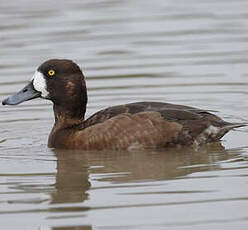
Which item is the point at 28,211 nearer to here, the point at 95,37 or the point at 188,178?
the point at 188,178

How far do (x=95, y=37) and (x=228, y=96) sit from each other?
3892 millimetres

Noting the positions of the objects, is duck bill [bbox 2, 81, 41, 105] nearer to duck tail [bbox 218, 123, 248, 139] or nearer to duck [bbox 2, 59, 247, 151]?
duck [bbox 2, 59, 247, 151]

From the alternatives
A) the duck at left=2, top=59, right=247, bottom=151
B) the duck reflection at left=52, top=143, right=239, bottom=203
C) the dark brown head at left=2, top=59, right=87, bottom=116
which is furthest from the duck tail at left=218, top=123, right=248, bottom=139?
the dark brown head at left=2, top=59, right=87, bottom=116

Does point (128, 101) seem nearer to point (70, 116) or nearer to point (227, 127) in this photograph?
point (70, 116)

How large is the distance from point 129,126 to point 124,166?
2.21 feet

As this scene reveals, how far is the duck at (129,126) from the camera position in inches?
374

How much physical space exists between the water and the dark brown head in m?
0.50

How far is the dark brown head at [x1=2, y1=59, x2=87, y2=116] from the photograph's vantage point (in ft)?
32.7

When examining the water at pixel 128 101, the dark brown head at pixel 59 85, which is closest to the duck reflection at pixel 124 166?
the water at pixel 128 101

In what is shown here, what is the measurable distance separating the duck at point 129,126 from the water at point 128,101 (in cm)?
13

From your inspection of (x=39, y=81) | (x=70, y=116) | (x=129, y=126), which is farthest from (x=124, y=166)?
(x=39, y=81)

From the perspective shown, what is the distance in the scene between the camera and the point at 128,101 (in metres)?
11.6

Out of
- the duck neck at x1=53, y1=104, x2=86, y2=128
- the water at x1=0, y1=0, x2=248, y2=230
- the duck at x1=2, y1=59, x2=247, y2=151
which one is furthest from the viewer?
the duck neck at x1=53, y1=104, x2=86, y2=128

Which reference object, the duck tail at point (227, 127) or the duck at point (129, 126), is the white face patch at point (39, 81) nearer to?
the duck at point (129, 126)
